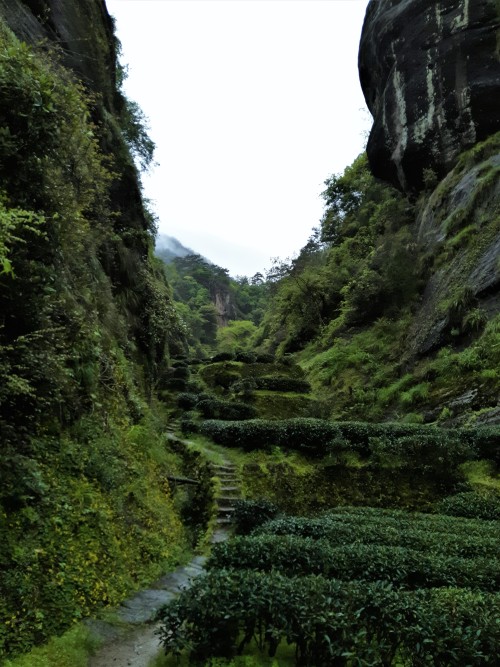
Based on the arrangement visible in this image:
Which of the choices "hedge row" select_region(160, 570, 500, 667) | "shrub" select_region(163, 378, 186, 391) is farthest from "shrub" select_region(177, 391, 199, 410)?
"hedge row" select_region(160, 570, 500, 667)

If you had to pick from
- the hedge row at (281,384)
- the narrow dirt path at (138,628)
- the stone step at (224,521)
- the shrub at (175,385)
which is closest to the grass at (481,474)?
the stone step at (224,521)

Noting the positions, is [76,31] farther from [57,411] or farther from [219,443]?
[219,443]

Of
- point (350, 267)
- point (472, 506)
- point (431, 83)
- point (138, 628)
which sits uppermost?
point (431, 83)

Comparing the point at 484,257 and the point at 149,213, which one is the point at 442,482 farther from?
the point at 149,213

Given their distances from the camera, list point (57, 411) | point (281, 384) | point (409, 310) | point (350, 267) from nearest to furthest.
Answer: point (57, 411) < point (281, 384) < point (409, 310) < point (350, 267)

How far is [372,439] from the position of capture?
12.8 m

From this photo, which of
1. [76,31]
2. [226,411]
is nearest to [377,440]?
[226,411]

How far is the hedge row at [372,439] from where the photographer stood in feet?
38.4

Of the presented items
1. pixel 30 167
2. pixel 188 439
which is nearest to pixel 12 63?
pixel 30 167

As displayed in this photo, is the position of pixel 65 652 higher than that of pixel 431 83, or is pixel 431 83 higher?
pixel 431 83

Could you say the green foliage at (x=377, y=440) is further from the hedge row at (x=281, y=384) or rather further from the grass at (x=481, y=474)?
the hedge row at (x=281, y=384)

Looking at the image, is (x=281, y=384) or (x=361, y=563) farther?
(x=281, y=384)

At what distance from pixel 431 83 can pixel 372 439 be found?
1021 inches

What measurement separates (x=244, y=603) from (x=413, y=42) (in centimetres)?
3551
